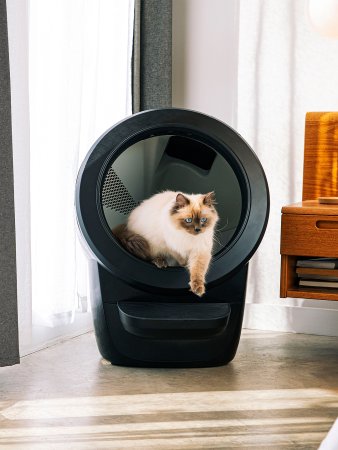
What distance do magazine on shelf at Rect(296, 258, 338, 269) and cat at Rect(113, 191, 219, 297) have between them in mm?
313

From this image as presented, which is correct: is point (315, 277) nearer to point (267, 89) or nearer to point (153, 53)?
point (267, 89)

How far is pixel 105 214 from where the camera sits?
7.33 ft

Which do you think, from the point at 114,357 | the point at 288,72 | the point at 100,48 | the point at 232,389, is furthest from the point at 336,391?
the point at 100,48

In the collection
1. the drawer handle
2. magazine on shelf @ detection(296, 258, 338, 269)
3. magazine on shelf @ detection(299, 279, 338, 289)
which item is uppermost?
the drawer handle

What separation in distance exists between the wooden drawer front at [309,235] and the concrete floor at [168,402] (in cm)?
38

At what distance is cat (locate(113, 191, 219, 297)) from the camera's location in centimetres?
212

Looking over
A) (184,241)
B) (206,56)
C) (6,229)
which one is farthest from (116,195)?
(206,56)

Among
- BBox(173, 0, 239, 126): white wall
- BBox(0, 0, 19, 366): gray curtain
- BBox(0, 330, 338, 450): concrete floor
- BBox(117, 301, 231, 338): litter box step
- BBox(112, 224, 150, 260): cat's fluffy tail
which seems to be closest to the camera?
Answer: BBox(0, 330, 338, 450): concrete floor

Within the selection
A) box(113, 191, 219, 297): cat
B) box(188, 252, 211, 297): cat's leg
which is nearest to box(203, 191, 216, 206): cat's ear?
box(113, 191, 219, 297): cat

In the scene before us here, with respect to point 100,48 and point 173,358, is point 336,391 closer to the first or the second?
point 173,358

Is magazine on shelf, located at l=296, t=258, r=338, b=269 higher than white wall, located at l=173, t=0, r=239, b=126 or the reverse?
the reverse

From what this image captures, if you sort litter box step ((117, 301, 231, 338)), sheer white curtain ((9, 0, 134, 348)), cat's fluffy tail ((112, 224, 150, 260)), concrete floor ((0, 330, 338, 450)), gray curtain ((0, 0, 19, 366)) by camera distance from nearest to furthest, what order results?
concrete floor ((0, 330, 338, 450)) → gray curtain ((0, 0, 19, 366)) → litter box step ((117, 301, 231, 338)) → cat's fluffy tail ((112, 224, 150, 260)) → sheer white curtain ((9, 0, 134, 348))

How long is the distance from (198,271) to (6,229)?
56cm

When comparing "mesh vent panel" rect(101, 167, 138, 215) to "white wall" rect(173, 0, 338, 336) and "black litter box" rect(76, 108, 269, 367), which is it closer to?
"black litter box" rect(76, 108, 269, 367)
